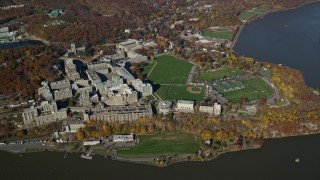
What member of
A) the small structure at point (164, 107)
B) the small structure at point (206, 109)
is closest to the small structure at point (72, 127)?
the small structure at point (164, 107)

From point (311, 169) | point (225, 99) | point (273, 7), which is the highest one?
point (273, 7)

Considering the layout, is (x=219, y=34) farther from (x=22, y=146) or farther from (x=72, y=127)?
(x=22, y=146)

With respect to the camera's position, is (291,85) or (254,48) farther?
(254,48)

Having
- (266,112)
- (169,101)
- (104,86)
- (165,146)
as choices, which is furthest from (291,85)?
(104,86)

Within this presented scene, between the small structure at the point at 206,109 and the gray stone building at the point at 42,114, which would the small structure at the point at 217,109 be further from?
the gray stone building at the point at 42,114

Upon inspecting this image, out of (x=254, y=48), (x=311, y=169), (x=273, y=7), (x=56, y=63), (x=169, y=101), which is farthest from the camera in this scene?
(x=273, y=7)

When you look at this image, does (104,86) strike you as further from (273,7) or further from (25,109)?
(273,7)

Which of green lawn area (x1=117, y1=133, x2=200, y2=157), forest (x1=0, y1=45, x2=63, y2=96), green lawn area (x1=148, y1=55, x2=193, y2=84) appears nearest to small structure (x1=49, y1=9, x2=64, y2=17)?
forest (x1=0, y1=45, x2=63, y2=96)

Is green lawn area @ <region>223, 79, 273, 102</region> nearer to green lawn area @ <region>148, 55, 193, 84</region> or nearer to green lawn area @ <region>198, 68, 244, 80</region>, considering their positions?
green lawn area @ <region>198, 68, 244, 80</region>
